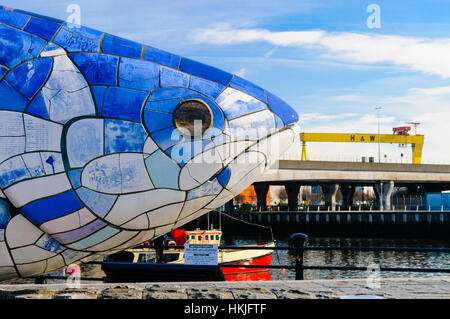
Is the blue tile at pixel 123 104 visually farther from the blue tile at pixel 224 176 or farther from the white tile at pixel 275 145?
the white tile at pixel 275 145

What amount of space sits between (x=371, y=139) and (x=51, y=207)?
53161mm

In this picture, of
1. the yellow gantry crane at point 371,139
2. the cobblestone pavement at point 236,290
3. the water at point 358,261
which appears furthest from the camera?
the yellow gantry crane at point 371,139

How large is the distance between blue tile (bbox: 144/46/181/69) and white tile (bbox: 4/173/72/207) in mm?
1214

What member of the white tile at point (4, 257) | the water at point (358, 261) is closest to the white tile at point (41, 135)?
the white tile at point (4, 257)

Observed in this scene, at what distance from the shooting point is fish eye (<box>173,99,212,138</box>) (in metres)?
4.38

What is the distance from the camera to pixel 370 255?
29.9 m

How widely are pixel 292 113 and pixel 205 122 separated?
0.90m

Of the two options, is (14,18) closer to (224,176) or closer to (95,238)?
(95,238)

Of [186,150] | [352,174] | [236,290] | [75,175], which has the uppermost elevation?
[352,174]

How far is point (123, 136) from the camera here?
429cm

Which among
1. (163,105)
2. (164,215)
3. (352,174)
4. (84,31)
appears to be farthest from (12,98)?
(352,174)

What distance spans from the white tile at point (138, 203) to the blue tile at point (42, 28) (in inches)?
57.1

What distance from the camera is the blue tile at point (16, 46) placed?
428 cm
